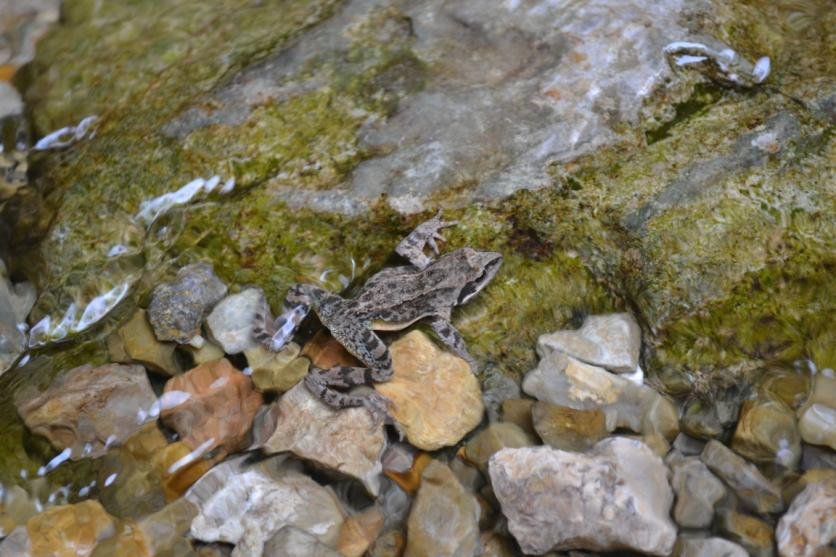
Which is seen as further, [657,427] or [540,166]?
[540,166]

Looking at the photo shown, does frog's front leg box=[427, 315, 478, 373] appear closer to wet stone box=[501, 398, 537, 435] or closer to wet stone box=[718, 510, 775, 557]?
wet stone box=[501, 398, 537, 435]

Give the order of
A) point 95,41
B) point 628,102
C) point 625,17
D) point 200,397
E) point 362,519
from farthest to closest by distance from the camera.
A: 1. point 95,41
2. point 625,17
3. point 628,102
4. point 200,397
5. point 362,519

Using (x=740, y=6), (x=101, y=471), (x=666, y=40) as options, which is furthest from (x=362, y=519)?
(x=740, y=6)

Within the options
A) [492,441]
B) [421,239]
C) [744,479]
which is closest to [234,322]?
[421,239]

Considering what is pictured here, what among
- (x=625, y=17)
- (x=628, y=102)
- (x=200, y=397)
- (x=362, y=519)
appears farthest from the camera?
(x=625, y=17)

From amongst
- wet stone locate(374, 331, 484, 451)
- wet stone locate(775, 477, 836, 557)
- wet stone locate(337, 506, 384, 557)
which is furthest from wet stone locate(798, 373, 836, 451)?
wet stone locate(337, 506, 384, 557)

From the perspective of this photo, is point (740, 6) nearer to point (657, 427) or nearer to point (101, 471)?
point (657, 427)

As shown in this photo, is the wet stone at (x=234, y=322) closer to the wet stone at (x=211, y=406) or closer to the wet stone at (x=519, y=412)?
the wet stone at (x=211, y=406)

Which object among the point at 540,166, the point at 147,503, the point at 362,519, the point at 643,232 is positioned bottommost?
the point at 362,519
